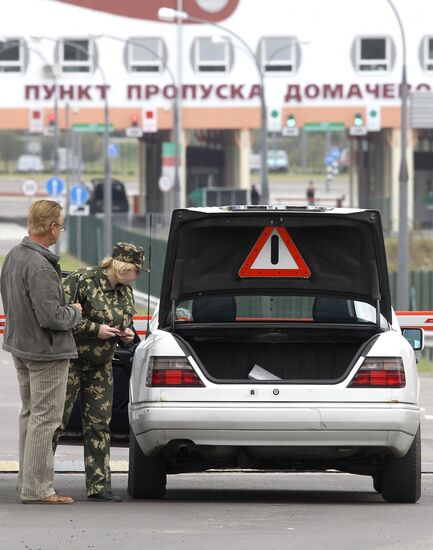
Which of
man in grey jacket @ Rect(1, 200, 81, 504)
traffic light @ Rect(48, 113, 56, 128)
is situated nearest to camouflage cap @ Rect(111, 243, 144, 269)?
man in grey jacket @ Rect(1, 200, 81, 504)

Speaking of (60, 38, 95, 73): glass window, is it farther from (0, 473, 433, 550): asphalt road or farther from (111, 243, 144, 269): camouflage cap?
(111, 243, 144, 269): camouflage cap

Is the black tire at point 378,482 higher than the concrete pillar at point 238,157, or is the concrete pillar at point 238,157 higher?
the concrete pillar at point 238,157

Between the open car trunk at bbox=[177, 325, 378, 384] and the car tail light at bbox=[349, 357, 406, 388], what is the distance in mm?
125

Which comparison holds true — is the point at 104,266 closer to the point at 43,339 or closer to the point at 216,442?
the point at 43,339

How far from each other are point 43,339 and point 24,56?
65.3 metres

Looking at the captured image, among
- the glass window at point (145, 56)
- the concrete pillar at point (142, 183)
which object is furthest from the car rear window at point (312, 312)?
the concrete pillar at point (142, 183)

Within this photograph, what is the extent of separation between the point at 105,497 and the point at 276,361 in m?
1.28

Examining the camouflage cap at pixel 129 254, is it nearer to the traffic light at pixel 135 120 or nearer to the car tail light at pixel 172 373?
the car tail light at pixel 172 373

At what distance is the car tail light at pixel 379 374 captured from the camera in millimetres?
10211

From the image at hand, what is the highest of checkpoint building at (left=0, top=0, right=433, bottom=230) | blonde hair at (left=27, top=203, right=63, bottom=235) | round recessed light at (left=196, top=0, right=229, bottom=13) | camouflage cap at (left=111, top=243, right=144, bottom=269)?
round recessed light at (left=196, top=0, right=229, bottom=13)

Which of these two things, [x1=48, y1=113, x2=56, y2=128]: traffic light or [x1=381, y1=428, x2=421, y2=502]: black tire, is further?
[x1=48, y1=113, x2=56, y2=128]: traffic light

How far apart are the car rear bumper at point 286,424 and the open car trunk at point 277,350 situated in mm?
293

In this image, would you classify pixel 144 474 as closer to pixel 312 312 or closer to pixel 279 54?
pixel 312 312

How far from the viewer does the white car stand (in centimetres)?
1014
